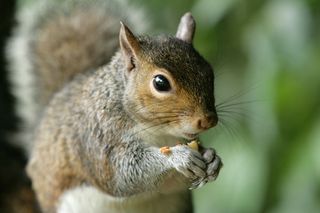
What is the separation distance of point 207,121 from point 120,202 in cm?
44

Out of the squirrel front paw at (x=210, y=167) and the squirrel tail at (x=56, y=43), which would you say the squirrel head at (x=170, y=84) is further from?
the squirrel tail at (x=56, y=43)

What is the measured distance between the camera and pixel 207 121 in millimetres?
1737

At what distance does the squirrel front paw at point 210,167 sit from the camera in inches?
72.1

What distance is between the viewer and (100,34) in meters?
2.38

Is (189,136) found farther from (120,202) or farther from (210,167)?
(120,202)

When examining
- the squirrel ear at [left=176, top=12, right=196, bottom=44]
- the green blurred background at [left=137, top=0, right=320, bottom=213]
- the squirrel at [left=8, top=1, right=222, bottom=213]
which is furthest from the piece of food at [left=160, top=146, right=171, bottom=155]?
the green blurred background at [left=137, top=0, right=320, bottom=213]

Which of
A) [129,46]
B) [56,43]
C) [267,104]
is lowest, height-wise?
[267,104]

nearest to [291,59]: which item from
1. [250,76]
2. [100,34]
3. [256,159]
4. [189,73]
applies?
[250,76]

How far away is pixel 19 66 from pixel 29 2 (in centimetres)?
20

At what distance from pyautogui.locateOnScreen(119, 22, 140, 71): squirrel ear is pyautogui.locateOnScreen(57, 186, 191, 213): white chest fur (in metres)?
0.35

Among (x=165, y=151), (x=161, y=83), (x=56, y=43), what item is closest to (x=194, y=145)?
(x=165, y=151)

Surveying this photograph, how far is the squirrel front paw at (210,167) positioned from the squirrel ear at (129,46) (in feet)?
0.87

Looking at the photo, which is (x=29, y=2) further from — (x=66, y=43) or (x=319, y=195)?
(x=319, y=195)

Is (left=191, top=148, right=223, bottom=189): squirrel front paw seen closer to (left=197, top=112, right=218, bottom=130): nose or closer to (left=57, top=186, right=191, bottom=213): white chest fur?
(left=197, top=112, right=218, bottom=130): nose
